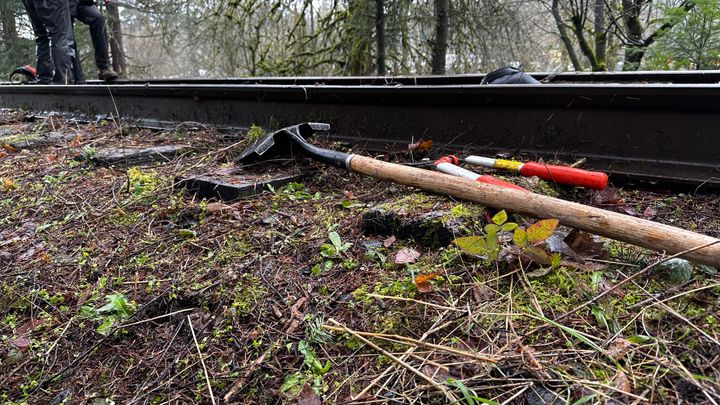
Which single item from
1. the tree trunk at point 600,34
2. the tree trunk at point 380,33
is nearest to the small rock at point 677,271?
the tree trunk at point 380,33

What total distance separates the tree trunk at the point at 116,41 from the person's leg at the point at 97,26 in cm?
838

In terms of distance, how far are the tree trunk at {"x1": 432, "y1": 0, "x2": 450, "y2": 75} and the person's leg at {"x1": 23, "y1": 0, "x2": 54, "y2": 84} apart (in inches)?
267

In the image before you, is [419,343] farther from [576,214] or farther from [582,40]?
[582,40]

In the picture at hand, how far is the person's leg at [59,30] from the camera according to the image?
730 cm

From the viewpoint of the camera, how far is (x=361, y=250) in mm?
2074

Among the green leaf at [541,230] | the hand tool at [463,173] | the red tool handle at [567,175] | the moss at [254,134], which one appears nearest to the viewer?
the green leaf at [541,230]

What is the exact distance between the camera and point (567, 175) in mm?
2473

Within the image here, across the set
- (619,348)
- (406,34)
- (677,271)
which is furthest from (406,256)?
(406,34)

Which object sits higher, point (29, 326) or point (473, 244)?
point (473, 244)

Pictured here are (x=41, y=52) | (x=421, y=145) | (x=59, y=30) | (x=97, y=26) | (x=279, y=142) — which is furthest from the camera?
(x=97, y=26)

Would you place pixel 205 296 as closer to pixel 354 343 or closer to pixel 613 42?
pixel 354 343

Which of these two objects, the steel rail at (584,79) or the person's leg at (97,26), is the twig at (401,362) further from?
the person's leg at (97,26)

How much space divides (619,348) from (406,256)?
829 millimetres

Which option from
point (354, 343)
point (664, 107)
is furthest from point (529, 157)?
point (354, 343)
